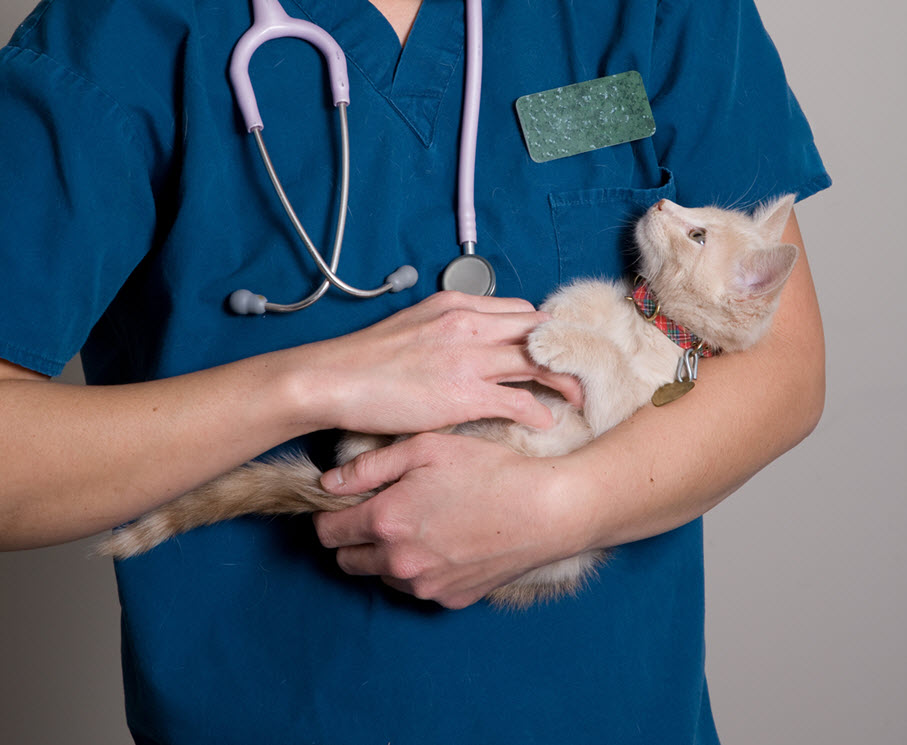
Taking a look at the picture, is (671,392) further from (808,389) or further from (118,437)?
(118,437)

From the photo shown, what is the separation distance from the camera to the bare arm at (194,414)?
792mm

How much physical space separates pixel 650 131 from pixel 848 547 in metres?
1.71

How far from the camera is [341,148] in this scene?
3.02ft

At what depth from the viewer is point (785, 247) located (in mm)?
1040

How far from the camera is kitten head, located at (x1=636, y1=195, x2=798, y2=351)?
3.58 feet

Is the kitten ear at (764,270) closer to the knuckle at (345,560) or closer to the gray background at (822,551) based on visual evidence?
the knuckle at (345,560)

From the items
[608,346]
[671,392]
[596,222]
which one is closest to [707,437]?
[671,392]

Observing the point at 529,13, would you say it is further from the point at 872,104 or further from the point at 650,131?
the point at 872,104

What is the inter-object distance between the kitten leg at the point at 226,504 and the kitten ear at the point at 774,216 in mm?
697

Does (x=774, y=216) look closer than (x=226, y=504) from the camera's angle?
No

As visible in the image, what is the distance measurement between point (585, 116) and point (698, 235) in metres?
0.29

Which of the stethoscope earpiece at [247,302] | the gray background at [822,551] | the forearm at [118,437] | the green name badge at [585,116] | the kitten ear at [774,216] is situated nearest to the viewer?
the forearm at [118,437]

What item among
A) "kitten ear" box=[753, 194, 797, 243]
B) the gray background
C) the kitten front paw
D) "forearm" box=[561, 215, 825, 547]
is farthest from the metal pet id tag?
the gray background

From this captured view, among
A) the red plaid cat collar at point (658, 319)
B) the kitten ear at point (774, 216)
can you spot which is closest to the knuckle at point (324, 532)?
the red plaid cat collar at point (658, 319)
